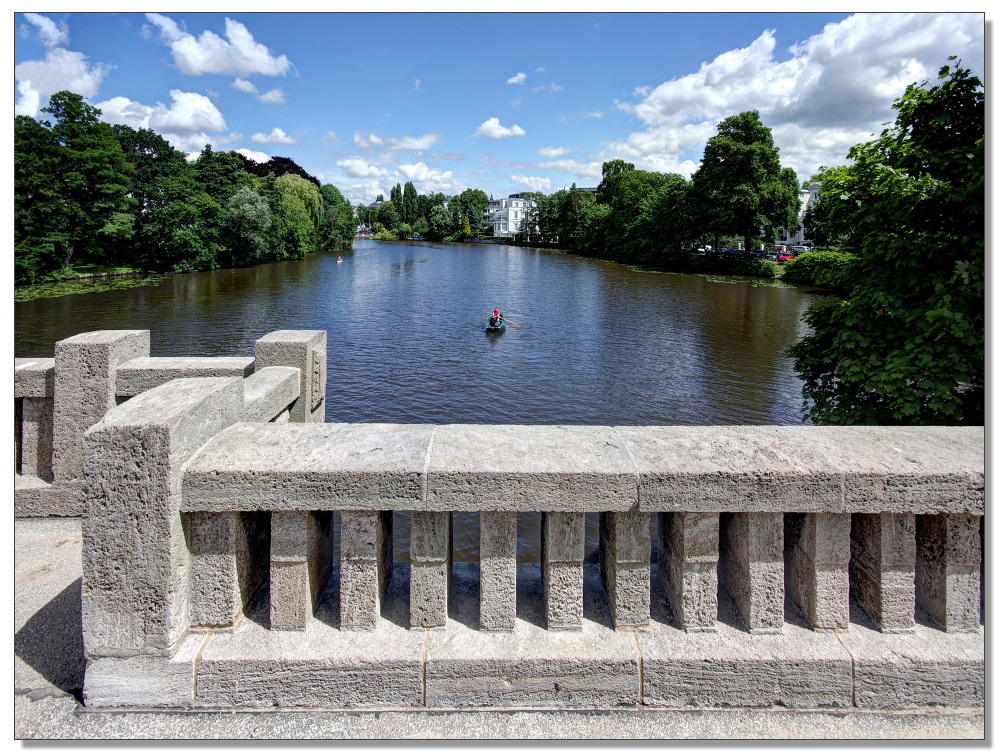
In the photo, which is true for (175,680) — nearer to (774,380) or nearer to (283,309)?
(774,380)

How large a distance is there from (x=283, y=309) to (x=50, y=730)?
108ft

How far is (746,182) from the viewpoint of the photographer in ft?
177

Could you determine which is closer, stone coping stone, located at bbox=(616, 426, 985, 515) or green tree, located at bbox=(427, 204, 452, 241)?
stone coping stone, located at bbox=(616, 426, 985, 515)

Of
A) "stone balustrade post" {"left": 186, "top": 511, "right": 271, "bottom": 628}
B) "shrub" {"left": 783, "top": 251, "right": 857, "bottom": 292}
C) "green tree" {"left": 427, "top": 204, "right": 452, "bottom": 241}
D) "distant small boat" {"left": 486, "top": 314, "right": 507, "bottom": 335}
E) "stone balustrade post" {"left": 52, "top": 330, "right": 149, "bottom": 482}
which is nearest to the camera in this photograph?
"stone balustrade post" {"left": 186, "top": 511, "right": 271, "bottom": 628}

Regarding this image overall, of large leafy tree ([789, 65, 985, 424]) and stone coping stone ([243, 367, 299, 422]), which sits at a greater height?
large leafy tree ([789, 65, 985, 424])

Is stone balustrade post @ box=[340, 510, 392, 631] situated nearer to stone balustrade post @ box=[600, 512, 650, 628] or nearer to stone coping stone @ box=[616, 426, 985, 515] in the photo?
stone balustrade post @ box=[600, 512, 650, 628]

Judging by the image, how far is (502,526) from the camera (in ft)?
8.67

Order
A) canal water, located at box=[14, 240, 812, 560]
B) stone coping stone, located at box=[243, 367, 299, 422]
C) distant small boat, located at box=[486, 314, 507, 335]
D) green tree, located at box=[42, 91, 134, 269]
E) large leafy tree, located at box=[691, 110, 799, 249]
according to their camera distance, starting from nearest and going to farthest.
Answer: stone coping stone, located at box=[243, 367, 299, 422], canal water, located at box=[14, 240, 812, 560], distant small boat, located at box=[486, 314, 507, 335], green tree, located at box=[42, 91, 134, 269], large leafy tree, located at box=[691, 110, 799, 249]

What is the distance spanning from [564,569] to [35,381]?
396cm

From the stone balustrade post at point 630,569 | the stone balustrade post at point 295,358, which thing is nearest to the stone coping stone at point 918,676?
the stone balustrade post at point 630,569

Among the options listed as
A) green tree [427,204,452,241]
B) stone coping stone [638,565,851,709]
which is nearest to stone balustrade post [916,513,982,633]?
stone coping stone [638,565,851,709]

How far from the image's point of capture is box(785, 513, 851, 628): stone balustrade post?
104 inches

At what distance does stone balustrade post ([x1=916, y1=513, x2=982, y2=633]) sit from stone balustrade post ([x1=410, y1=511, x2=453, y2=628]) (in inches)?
82.9

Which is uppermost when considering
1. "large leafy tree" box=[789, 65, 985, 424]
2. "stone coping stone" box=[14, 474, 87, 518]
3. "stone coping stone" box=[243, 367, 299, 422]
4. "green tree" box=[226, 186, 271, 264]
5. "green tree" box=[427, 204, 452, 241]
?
"green tree" box=[427, 204, 452, 241]
